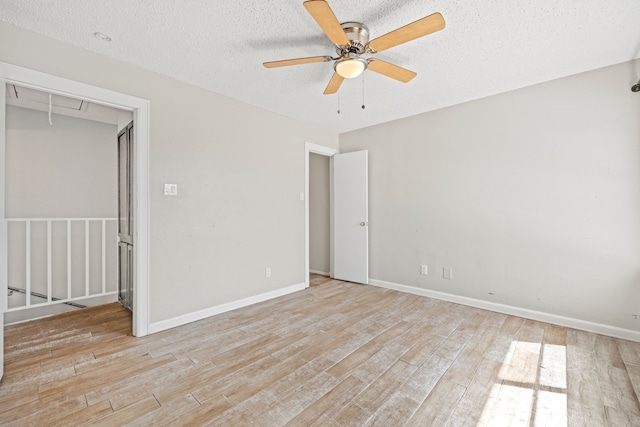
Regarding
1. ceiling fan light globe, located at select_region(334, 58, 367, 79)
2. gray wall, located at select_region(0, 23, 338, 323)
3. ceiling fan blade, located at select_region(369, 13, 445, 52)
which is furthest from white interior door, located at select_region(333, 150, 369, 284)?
ceiling fan blade, located at select_region(369, 13, 445, 52)

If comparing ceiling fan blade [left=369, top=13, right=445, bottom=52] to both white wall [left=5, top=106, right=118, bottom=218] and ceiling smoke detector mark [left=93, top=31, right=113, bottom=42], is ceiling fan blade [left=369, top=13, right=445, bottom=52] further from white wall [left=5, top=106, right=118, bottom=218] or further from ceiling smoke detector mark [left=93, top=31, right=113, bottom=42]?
white wall [left=5, top=106, right=118, bottom=218]

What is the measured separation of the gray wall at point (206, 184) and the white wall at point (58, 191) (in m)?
1.94

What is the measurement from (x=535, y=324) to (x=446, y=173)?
1928mm

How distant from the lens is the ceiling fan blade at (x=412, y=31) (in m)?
1.57

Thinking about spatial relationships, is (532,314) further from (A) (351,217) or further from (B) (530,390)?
(A) (351,217)

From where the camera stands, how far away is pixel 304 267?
13.7 ft

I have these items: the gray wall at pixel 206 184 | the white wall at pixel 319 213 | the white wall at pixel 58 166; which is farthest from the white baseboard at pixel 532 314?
the white wall at pixel 58 166

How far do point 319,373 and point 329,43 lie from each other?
2534mm

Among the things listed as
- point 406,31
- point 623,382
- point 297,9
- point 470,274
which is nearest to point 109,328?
point 297,9

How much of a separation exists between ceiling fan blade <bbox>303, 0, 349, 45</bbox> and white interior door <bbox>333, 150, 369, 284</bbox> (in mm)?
2625

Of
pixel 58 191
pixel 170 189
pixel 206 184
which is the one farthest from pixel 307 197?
pixel 58 191

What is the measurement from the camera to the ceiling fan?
157 cm

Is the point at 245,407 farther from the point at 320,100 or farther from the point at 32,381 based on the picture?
the point at 320,100

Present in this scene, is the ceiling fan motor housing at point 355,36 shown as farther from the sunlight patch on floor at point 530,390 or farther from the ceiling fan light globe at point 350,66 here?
the sunlight patch on floor at point 530,390
